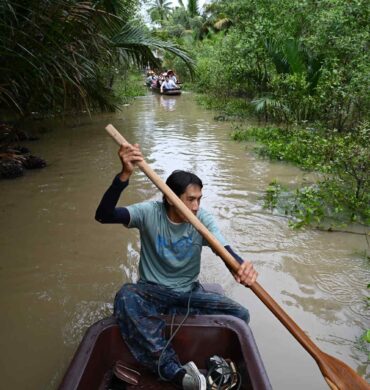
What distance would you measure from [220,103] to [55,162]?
8185mm

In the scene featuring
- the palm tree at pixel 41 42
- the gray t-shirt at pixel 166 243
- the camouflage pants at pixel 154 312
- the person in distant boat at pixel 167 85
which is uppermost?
the palm tree at pixel 41 42

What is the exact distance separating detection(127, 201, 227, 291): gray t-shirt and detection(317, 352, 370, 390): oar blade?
0.77 metres

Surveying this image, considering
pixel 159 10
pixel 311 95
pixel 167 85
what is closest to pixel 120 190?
pixel 311 95

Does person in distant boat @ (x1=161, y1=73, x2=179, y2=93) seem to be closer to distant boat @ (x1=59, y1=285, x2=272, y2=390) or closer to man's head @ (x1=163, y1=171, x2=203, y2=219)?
man's head @ (x1=163, y1=171, x2=203, y2=219)

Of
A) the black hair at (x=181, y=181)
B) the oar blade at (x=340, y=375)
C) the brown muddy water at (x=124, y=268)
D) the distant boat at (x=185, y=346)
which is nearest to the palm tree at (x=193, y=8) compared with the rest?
the brown muddy water at (x=124, y=268)

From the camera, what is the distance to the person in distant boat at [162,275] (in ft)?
6.58

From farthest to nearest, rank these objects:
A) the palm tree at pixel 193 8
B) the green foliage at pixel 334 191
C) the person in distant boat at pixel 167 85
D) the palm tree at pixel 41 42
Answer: the palm tree at pixel 193 8 < the person in distant boat at pixel 167 85 < the green foliage at pixel 334 191 < the palm tree at pixel 41 42

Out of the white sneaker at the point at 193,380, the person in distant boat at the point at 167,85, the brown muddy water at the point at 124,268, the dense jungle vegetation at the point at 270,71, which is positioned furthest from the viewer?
the person in distant boat at the point at 167,85

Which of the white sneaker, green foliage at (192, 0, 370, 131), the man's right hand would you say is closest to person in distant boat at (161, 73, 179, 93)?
green foliage at (192, 0, 370, 131)

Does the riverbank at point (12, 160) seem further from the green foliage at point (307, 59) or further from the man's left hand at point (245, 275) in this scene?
the green foliage at point (307, 59)

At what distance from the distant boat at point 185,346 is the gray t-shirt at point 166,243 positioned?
0.25 meters

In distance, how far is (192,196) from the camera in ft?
6.98

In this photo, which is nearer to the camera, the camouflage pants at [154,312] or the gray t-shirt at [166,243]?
the camouflage pants at [154,312]

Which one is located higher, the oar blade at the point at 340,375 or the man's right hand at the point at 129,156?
the man's right hand at the point at 129,156
